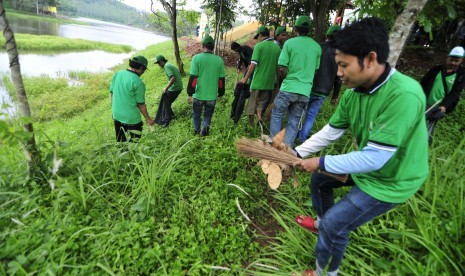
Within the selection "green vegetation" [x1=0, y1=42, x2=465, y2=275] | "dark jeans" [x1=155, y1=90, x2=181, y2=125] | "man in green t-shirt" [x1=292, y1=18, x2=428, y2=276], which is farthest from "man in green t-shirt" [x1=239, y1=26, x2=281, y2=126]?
"man in green t-shirt" [x1=292, y1=18, x2=428, y2=276]

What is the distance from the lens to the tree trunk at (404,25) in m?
2.66

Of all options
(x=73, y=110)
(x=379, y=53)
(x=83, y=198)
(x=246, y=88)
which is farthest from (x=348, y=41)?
(x=73, y=110)

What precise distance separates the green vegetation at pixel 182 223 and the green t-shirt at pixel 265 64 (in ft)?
5.31

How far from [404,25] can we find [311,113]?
1558 mm

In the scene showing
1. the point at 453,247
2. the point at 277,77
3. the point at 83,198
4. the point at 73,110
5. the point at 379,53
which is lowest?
the point at 73,110

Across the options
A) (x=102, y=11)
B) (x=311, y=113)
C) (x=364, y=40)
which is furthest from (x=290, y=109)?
(x=102, y=11)

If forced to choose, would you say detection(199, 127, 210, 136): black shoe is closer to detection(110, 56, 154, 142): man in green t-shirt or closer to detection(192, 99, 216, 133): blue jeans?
detection(192, 99, 216, 133): blue jeans

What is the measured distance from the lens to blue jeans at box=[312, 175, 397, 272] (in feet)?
4.84

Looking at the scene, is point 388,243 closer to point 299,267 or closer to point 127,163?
point 299,267

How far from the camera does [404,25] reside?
2781 millimetres

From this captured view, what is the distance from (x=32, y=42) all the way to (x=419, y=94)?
25.2 metres

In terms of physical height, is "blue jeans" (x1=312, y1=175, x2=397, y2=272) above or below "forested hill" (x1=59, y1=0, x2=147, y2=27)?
below

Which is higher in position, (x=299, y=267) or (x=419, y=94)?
(x=419, y=94)

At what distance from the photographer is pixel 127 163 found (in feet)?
8.92
